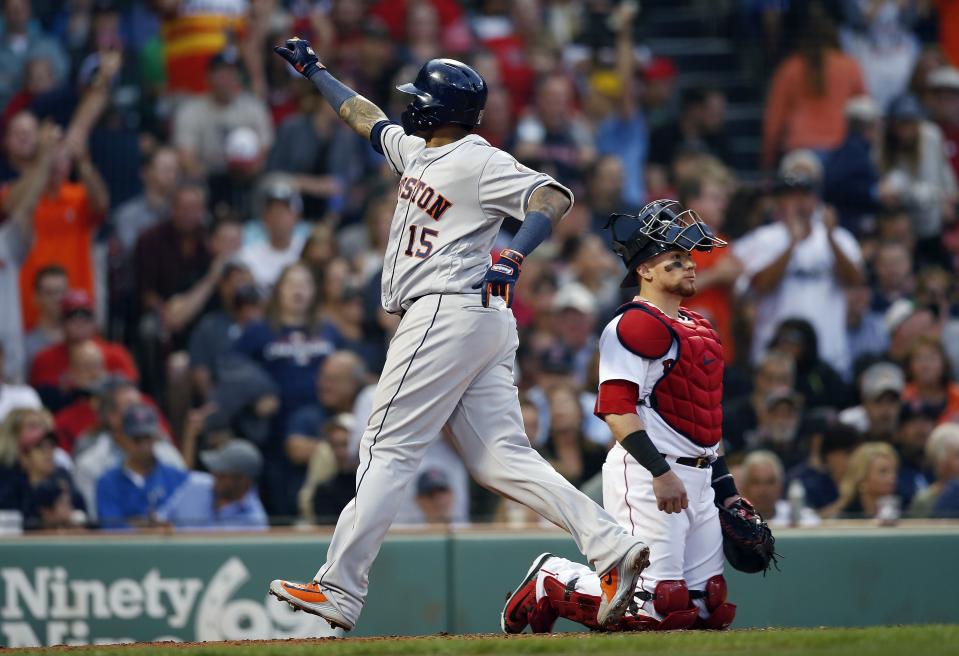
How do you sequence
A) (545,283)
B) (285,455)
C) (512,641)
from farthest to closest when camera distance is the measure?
1. (545,283)
2. (285,455)
3. (512,641)

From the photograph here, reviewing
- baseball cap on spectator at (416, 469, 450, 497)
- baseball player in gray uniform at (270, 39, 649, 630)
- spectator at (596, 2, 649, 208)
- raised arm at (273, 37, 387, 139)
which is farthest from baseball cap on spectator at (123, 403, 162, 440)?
spectator at (596, 2, 649, 208)

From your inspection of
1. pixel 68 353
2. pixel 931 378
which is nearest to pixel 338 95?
pixel 68 353

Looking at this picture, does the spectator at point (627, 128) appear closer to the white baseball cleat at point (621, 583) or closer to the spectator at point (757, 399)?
the spectator at point (757, 399)

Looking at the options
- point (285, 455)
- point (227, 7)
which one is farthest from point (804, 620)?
point (227, 7)

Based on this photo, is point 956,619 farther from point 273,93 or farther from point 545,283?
point 273,93

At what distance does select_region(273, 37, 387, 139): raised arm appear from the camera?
6.33 metres

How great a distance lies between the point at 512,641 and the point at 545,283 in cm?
558

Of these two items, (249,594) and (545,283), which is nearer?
(249,594)

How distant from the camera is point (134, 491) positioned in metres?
8.81

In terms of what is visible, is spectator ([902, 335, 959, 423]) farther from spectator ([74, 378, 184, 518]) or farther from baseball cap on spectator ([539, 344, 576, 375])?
spectator ([74, 378, 184, 518])

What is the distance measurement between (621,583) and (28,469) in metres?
4.09

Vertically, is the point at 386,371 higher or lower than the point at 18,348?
higher

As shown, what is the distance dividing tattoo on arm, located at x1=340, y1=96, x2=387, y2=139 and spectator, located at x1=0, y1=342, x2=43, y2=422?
153 inches

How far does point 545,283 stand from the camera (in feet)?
35.9
